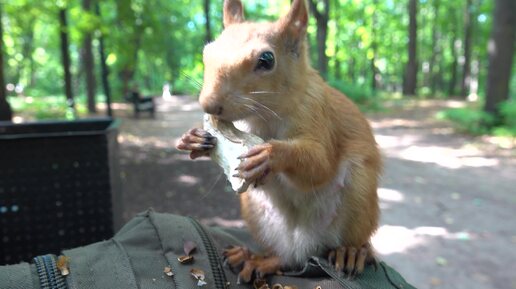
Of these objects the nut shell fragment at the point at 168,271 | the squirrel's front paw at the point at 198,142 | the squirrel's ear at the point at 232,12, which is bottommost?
the nut shell fragment at the point at 168,271

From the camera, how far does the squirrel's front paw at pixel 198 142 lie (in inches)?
64.7

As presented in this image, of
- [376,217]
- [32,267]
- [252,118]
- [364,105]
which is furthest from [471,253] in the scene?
[364,105]

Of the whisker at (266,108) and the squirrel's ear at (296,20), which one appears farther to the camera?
the squirrel's ear at (296,20)

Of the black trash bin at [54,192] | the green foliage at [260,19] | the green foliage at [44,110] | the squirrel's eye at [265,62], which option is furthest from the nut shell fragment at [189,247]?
the green foliage at [44,110]

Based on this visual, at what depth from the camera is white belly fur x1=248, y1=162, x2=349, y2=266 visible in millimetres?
1989

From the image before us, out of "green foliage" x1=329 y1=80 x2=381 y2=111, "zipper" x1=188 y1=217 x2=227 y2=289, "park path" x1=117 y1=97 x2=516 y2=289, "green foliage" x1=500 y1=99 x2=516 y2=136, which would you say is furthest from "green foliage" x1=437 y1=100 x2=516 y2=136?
"zipper" x1=188 y1=217 x2=227 y2=289

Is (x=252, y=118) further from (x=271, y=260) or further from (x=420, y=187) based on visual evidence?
(x=420, y=187)

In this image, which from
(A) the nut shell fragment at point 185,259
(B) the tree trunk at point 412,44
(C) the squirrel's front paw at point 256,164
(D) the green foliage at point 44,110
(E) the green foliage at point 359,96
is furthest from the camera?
(B) the tree trunk at point 412,44

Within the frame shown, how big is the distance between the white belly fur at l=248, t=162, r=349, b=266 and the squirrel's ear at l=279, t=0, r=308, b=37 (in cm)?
62

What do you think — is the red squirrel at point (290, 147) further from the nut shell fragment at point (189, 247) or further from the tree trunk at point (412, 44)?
the tree trunk at point (412, 44)

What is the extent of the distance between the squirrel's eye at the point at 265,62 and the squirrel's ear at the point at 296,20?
0.75 ft

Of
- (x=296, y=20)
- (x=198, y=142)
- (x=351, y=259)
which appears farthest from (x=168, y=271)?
(x=296, y=20)

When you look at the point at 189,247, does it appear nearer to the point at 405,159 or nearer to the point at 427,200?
the point at 427,200

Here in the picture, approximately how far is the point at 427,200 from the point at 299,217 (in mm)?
4708
